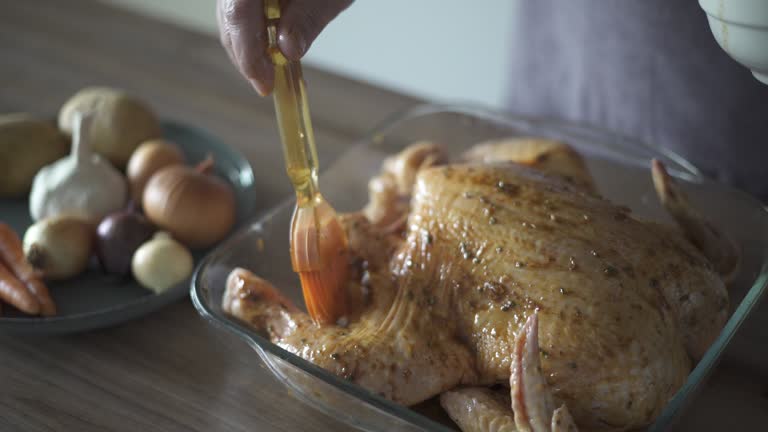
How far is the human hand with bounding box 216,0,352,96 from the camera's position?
995 mm

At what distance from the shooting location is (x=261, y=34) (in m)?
1.01

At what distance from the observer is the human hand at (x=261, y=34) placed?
0.99m

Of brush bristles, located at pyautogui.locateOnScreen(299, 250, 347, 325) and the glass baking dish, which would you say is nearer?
the glass baking dish

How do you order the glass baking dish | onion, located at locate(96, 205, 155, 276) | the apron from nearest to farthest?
the glass baking dish
onion, located at locate(96, 205, 155, 276)
the apron

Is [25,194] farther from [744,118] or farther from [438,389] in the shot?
[744,118]

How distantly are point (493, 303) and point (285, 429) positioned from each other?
0.33 metres

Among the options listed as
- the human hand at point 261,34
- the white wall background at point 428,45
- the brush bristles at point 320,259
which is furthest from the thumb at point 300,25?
the white wall background at point 428,45

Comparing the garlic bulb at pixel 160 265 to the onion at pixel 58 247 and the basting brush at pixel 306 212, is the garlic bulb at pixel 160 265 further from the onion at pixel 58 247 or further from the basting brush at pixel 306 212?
the basting brush at pixel 306 212

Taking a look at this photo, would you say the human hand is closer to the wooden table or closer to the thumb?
the thumb

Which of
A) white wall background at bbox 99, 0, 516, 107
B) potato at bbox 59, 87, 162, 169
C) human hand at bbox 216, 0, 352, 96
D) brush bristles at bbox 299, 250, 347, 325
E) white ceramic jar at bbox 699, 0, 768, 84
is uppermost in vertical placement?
white ceramic jar at bbox 699, 0, 768, 84

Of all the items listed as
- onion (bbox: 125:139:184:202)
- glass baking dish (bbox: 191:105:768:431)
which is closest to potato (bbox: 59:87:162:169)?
onion (bbox: 125:139:184:202)

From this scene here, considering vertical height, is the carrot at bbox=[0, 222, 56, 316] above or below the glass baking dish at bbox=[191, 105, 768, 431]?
below

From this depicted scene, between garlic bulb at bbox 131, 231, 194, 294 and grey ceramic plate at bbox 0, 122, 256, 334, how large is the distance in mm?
25

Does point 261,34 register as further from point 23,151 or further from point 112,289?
point 23,151
